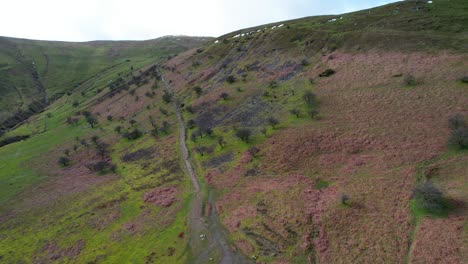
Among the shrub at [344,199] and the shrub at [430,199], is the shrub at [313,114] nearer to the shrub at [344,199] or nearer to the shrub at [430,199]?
the shrub at [344,199]

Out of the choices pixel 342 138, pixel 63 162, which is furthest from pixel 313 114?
pixel 63 162

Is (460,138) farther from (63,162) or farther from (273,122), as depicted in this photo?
(63,162)

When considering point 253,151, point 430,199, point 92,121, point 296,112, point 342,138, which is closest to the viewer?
point 430,199

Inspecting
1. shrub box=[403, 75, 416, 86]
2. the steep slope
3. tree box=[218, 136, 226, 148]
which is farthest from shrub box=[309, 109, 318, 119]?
shrub box=[403, 75, 416, 86]

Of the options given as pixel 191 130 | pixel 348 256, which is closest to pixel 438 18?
pixel 191 130

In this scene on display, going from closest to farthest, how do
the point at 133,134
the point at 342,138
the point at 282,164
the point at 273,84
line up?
the point at 282,164
the point at 342,138
the point at 273,84
the point at 133,134

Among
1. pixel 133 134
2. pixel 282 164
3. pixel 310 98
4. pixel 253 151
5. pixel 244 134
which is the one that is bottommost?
pixel 282 164
